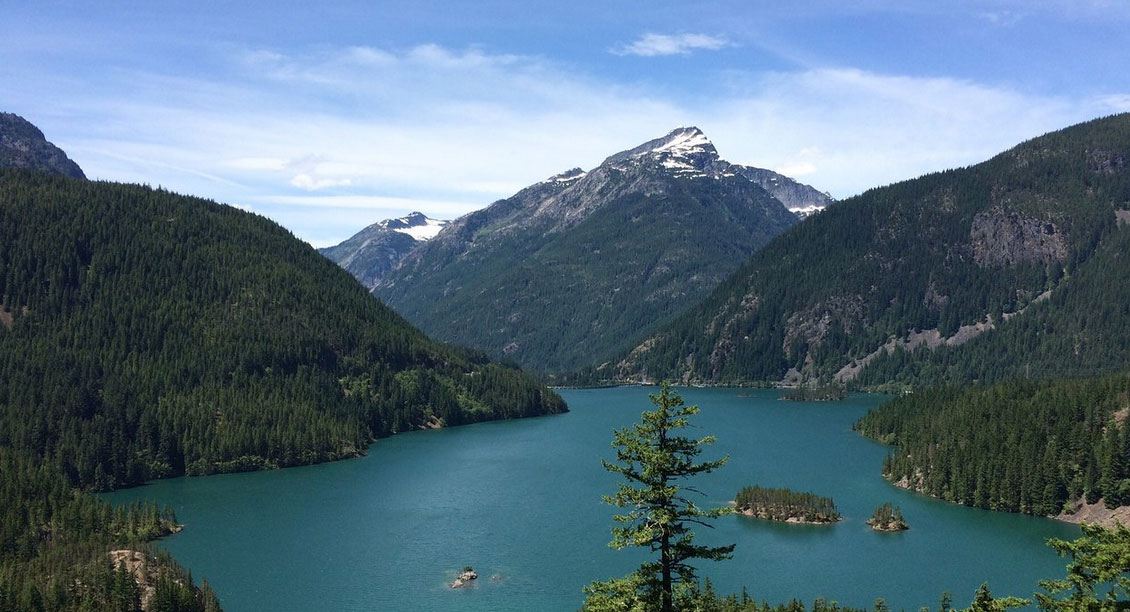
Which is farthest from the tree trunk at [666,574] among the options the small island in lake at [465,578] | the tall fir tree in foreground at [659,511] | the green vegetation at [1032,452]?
the green vegetation at [1032,452]

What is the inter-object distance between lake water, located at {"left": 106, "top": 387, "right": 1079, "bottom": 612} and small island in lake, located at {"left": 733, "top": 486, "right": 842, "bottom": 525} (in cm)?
303

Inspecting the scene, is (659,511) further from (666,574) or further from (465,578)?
(465,578)

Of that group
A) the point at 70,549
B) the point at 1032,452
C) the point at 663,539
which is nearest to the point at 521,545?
the point at 70,549

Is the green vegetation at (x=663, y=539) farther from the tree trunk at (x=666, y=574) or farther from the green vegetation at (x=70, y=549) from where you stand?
the green vegetation at (x=70, y=549)

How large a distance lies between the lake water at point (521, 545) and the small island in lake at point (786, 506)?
3.03 metres

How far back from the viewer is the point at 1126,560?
41969mm

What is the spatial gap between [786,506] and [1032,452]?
134 feet

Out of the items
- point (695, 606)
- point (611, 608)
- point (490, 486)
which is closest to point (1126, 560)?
point (695, 606)

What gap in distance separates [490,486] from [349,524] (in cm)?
3537

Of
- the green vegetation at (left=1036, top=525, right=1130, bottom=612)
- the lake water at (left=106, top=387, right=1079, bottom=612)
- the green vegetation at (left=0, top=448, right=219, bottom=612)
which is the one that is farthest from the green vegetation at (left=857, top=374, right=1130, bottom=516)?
the green vegetation at (left=0, top=448, right=219, bottom=612)

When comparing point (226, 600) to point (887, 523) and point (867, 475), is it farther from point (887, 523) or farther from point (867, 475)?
point (867, 475)

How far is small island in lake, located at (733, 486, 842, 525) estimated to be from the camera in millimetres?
149375

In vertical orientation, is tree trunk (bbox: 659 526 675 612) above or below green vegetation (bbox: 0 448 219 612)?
above

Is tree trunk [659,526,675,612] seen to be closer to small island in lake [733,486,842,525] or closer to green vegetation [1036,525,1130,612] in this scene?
green vegetation [1036,525,1130,612]
